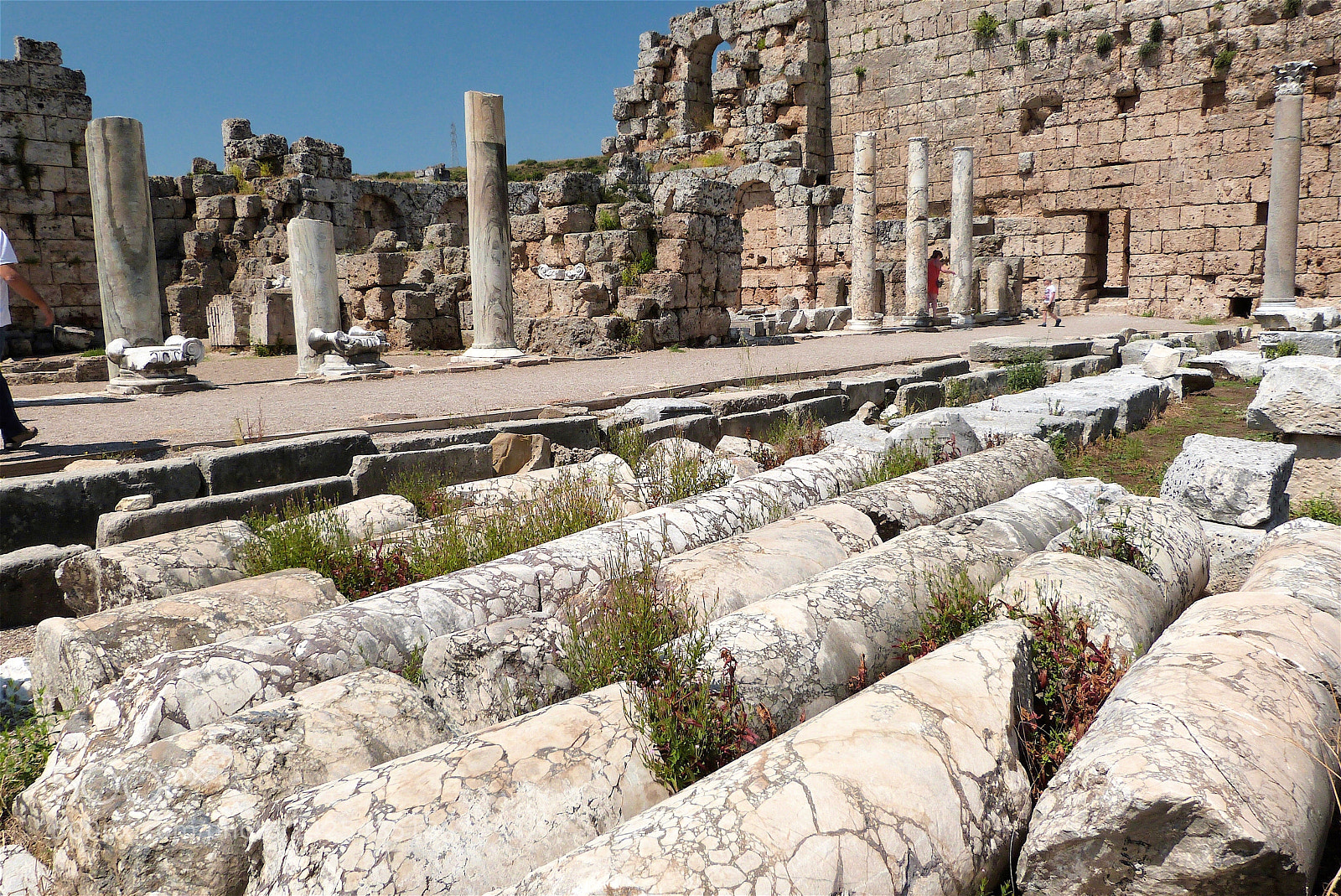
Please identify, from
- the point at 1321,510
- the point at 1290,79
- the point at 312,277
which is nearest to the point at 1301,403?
the point at 1321,510

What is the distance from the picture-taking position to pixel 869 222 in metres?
20.5

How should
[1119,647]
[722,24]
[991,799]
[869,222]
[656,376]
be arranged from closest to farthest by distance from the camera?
[991,799] < [1119,647] < [656,376] < [869,222] < [722,24]

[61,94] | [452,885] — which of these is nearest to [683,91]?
[61,94]

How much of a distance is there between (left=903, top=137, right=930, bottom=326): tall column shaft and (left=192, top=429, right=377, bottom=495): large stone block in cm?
1579

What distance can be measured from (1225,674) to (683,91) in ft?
84.9

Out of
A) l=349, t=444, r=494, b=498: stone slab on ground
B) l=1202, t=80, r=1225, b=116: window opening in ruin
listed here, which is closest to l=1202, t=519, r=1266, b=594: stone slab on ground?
l=349, t=444, r=494, b=498: stone slab on ground

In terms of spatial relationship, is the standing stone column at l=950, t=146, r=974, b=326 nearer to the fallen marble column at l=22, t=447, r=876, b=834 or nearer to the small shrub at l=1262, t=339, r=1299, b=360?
the small shrub at l=1262, t=339, r=1299, b=360

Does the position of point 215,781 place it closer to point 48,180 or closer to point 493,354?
point 493,354

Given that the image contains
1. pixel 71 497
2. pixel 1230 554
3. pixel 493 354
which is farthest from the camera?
pixel 493 354

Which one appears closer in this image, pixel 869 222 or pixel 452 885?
pixel 452 885

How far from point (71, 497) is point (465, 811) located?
11.6 ft

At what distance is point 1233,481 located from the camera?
507 centimetres

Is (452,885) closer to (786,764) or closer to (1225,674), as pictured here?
(786,764)

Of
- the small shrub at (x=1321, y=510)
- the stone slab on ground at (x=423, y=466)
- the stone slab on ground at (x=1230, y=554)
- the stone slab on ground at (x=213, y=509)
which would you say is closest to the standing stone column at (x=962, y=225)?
the small shrub at (x=1321, y=510)
